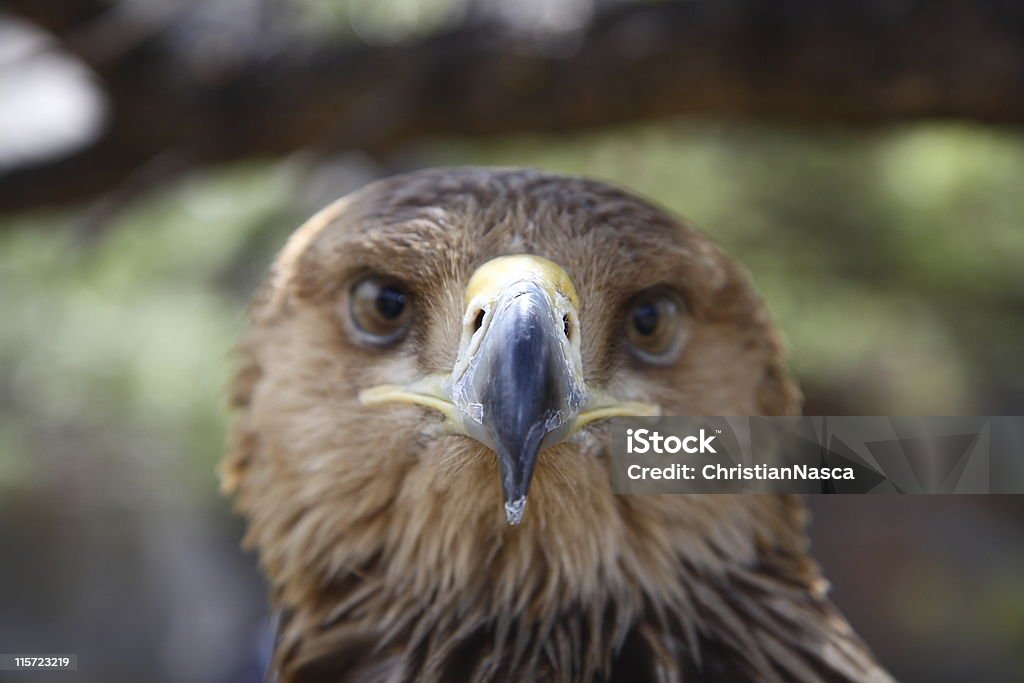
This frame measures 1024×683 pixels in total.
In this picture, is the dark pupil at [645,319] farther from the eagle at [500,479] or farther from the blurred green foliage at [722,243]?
the blurred green foliage at [722,243]

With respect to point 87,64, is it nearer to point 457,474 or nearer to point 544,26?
point 544,26

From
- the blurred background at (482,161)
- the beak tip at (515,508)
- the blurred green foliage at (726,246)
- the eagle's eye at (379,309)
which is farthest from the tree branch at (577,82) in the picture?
the beak tip at (515,508)

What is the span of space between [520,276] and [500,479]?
0.51 feet

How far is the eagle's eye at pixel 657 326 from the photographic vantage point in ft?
2.68

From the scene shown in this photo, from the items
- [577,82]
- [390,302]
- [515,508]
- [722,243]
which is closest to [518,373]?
[515,508]

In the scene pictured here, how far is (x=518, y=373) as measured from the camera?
2.04 ft

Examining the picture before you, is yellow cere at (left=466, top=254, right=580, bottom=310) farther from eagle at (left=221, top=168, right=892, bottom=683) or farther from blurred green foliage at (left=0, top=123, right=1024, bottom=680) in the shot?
blurred green foliage at (left=0, top=123, right=1024, bottom=680)

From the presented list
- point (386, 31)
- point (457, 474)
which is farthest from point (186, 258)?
point (457, 474)

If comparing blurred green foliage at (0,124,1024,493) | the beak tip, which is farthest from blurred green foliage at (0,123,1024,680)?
the beak tip

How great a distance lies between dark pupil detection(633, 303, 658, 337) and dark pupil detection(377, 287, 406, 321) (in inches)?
7.9

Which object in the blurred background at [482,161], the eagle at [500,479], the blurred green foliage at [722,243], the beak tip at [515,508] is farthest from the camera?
the blurred green foliage at [722,243]

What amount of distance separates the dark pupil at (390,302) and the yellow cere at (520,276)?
0.09m

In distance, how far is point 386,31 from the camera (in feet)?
6.11

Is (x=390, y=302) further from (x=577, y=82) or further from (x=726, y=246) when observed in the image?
(x=726, y=246)
